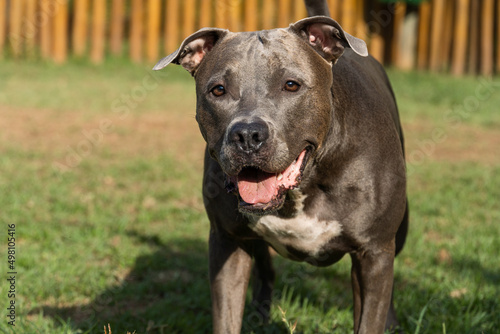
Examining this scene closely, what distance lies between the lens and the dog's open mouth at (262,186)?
315 centimetres

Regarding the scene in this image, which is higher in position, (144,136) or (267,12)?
(267,12)

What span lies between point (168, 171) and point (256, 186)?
15.5 ft

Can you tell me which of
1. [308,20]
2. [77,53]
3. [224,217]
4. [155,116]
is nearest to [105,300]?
[224,217]

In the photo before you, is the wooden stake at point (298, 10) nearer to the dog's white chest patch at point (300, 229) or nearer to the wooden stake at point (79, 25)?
the wooden stake at point (79, 25)

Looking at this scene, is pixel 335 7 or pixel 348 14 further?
pixel 335 7

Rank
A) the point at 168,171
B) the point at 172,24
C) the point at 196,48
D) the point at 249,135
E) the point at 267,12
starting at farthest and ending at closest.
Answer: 1. the point at 172,24
2. the point at 267,12
3. the point at 168,171
4. the point at 196,48
5. the point at 249,135

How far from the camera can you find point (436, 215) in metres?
6.48

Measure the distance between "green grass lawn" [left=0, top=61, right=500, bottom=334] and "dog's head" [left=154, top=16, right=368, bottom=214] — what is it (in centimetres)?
120

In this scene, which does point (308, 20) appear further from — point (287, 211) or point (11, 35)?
point (11, 35)

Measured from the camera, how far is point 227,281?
3682mm

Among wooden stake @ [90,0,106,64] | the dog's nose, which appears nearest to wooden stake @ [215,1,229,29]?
wooden stake @ [90,0,106,64]

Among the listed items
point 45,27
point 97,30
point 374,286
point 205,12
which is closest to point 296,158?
point 374,286

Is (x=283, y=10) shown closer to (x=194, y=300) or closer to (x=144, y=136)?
(x=144, y=136)

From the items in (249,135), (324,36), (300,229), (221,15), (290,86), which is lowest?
(221,15)
